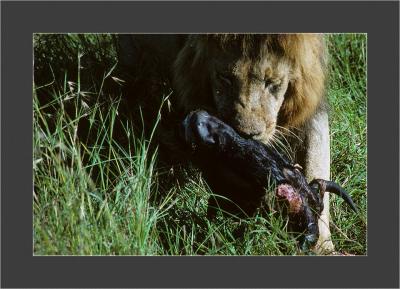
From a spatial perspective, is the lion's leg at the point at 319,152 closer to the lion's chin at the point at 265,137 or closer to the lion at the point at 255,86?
the lion at the point at 255,86

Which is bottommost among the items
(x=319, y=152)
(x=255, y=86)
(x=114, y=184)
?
(x=114, y=184)

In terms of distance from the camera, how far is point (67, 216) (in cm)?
321

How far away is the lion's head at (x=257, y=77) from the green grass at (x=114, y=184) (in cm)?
37

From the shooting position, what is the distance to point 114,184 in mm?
3775

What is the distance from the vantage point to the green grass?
3.26m

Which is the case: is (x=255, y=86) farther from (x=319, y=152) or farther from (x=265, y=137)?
(x=319, y=152)

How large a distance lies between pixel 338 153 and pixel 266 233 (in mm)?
759

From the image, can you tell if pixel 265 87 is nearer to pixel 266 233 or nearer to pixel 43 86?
pixel 266 233

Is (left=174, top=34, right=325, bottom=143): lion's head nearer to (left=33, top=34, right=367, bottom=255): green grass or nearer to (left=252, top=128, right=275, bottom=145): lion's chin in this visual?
(left=252, top=128, right=275, bottom=145): lion's chin

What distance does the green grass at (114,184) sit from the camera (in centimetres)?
326

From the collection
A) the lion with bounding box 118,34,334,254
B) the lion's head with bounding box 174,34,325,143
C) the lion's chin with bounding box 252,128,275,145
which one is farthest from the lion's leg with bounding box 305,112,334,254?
the lion's chin with bounding box 252,128,275,145

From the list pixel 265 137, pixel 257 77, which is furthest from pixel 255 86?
pixel 265 137

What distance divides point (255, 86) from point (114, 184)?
76cm
